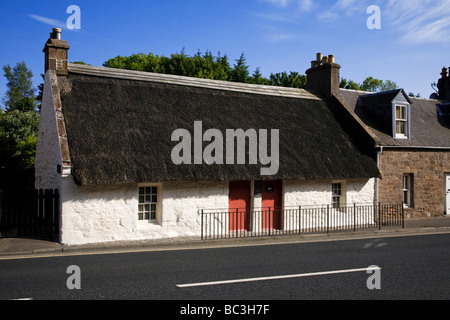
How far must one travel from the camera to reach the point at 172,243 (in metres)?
13.1

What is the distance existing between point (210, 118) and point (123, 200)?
5.26m

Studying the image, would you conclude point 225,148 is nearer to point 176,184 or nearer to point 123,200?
point 176,184

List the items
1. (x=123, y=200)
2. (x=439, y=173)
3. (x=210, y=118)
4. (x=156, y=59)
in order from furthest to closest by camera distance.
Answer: (x=156, y=59) < (x=439, y=173) < (x=210, y=118) < (x=123, y=200)

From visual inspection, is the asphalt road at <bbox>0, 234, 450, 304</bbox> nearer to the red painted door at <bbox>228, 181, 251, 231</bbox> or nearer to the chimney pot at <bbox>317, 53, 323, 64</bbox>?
the red painted door at <bbox>228, 181, 251, 231</bbox>

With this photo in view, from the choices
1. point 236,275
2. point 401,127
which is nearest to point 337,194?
point 401,127

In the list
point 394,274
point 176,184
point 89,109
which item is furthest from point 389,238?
point 89,109

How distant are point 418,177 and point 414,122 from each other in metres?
3.91

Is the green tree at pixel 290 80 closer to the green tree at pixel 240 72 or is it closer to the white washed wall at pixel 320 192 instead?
the green tree at pixel 240 72

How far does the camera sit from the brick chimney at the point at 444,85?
2745cm

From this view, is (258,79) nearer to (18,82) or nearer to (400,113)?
(400,113)

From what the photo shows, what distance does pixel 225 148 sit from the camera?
51.3 ft

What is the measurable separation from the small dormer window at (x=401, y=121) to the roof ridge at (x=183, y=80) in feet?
14.1

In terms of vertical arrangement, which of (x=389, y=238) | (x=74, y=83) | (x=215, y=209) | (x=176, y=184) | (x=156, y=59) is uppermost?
(x=156, y=59)

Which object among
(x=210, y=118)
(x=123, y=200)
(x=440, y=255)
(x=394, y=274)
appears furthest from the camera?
(x=210, y=118)
